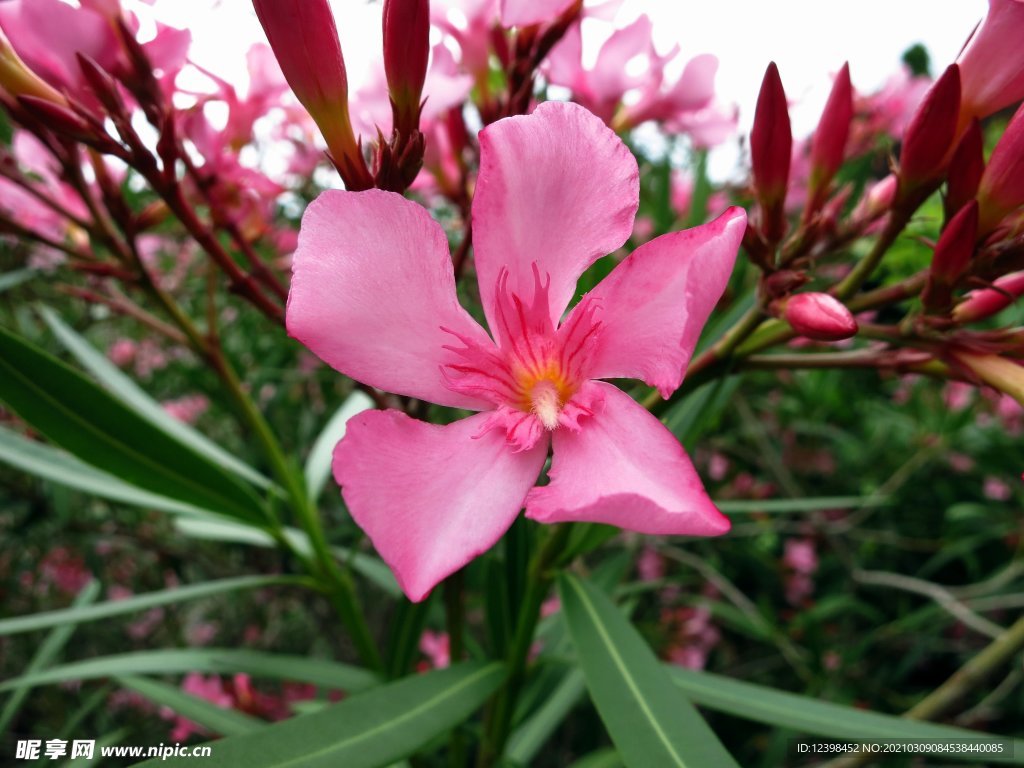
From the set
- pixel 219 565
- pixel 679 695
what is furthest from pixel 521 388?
pixel 219 565

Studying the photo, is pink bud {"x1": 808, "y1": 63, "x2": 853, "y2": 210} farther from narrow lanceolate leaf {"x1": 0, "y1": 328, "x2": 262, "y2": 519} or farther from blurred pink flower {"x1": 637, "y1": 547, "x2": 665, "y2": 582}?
blurred pink flower {"x1": 637, "y1": 547, "x2": 665, "y2": 582}

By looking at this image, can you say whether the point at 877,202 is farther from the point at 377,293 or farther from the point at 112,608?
the point at 112,608

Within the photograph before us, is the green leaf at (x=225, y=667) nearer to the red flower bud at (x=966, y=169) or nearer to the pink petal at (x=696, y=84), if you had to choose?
the red flower bud at (x=966, y=169)

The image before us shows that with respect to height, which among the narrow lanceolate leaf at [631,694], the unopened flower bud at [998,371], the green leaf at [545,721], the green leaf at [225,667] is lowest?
the green leaf at [545,721]

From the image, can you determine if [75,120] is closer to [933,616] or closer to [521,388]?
[521,388]

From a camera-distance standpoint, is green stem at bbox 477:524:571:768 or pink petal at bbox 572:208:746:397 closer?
pink petal at bbox 572:208:746:397

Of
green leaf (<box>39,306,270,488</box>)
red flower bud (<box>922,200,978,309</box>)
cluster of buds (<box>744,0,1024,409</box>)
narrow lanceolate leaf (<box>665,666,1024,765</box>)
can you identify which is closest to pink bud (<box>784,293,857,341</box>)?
cluster of buds (<box>744,0,1024,409</box>)

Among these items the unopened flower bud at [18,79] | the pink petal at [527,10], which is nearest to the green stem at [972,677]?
the pink petal at [527,10]
